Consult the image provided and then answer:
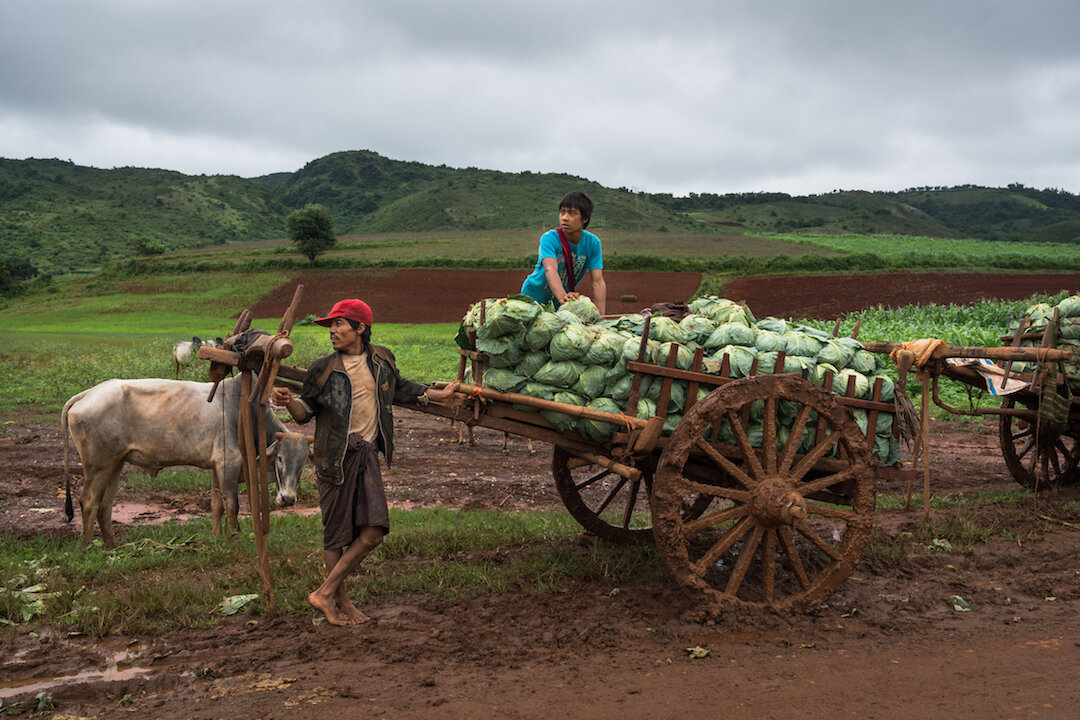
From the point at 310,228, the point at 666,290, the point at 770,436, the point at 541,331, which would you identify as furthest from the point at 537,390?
the point at 310,228

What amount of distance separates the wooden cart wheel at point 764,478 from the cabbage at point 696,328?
606mm

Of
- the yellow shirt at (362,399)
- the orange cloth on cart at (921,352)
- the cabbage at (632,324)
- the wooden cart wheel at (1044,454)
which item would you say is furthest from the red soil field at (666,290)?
the yellow shirt at (362,399)

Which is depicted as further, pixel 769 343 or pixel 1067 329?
pixel 1067 329

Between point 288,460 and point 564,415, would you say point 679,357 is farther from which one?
point 288,460

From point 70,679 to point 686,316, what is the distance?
178 inches

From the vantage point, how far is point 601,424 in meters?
5.01

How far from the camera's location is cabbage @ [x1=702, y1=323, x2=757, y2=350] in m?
5.35

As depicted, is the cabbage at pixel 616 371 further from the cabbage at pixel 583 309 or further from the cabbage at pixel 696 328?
the cabbage at pixel 696 328

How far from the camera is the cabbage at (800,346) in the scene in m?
5.41

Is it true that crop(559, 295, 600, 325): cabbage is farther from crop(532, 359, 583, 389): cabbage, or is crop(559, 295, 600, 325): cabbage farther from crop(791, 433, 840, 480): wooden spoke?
crop(791, 433, 840, 480): wooden spoke

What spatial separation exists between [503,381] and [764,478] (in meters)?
1.85

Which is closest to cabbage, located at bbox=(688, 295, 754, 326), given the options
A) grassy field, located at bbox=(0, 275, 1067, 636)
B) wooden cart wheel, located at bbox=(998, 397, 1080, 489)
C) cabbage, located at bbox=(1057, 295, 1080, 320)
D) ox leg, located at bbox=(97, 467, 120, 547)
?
grassy field, located at bbox=(0, 275, 1067, 636)

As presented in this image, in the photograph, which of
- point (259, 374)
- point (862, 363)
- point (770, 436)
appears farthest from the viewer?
point (862, 363)

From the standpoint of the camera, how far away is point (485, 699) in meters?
3.90
